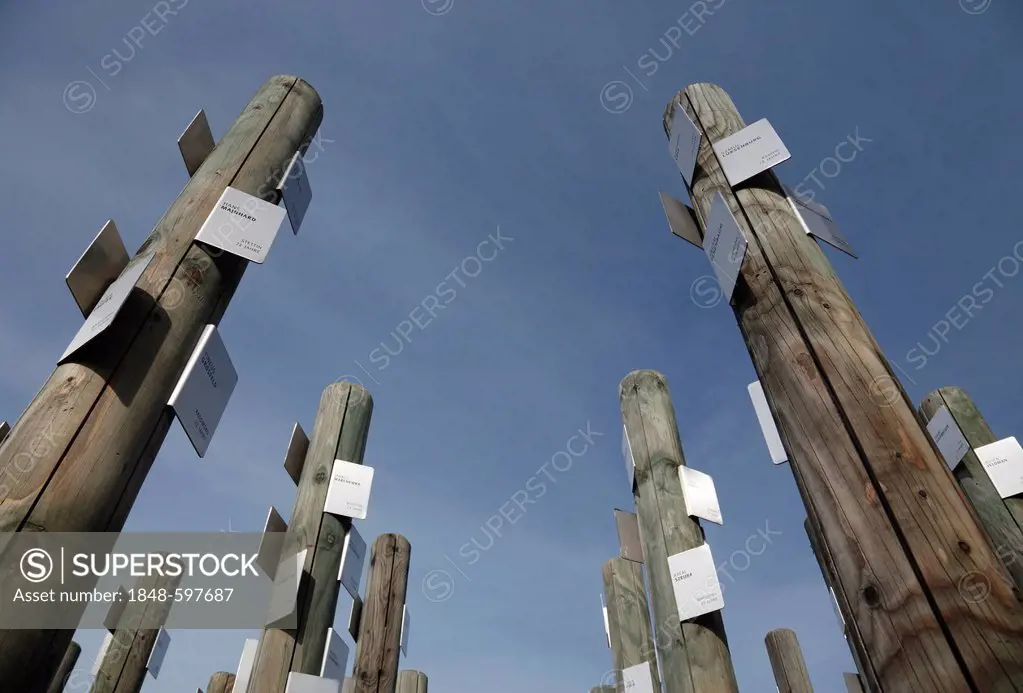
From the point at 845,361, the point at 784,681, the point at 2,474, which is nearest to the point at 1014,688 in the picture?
the point at 845,361

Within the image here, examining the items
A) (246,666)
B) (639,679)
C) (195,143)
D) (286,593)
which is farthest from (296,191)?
(639,679)

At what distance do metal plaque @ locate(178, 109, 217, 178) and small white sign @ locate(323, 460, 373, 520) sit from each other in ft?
6.72

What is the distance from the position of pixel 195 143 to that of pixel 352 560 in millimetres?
2437

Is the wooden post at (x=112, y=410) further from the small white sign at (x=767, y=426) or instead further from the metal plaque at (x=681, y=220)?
the small white sign at (x=767, y=426)

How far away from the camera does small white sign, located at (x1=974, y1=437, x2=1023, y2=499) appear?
427 centimetres

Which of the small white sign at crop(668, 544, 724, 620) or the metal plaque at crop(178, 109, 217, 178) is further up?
the metal plaque at crop(178, 109, 217, 178)

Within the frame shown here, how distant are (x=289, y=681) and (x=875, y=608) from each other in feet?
9.04

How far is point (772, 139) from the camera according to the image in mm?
2322

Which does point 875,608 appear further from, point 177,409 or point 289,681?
point 289,681

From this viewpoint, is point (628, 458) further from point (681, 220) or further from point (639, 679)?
point (681, 220)

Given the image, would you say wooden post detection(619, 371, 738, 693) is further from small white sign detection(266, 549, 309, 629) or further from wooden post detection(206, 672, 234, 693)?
wooden post detection(206, 672, 234, 693)

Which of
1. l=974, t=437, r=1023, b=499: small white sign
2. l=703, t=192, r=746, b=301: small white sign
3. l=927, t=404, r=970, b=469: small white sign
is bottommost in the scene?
l=703, t=192, r=746, b=301: small white sign

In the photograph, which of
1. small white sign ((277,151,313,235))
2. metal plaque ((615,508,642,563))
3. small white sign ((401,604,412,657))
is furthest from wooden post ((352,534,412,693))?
small white sign ((277,151,313,235))

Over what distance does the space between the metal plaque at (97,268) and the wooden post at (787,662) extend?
7.16 m
